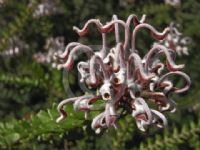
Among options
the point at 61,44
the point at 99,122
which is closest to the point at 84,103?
the point at 99,122

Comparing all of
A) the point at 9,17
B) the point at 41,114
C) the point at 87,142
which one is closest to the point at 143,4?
the point at 9,17

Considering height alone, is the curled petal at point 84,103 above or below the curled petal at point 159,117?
above

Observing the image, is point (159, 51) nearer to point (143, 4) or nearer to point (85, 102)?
point (85, 102)

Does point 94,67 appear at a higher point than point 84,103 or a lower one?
higher

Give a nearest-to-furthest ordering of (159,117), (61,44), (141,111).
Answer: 1. (141,111)
2. (159,117)
3. (61,44)

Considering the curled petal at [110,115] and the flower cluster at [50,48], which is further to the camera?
the flower cluster at [50,48]

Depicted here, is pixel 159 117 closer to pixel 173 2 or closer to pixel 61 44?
pixel 61 44

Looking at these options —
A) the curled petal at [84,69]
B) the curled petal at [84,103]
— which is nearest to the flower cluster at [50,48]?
the curled petal at [84,69]

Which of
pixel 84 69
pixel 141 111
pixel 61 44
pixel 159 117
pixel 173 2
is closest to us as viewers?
pixel 141 111

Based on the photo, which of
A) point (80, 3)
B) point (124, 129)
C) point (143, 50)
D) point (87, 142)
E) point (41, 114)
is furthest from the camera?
point (80, 3)

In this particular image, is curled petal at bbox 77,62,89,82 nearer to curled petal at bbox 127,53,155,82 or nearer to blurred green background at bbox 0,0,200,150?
curled petal at bbox 127,53,155,82

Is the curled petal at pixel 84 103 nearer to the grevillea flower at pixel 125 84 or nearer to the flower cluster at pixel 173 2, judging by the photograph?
the grevillea flower at pixel 125 84
